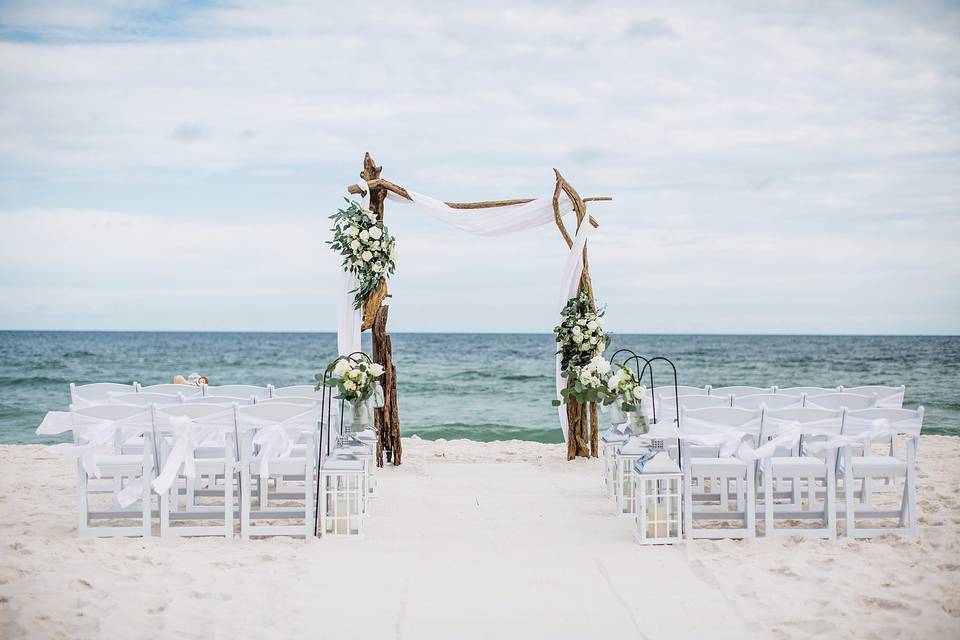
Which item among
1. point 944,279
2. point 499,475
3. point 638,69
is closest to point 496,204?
point 499,475

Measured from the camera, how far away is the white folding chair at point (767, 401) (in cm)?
767

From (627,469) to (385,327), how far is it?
3.47m

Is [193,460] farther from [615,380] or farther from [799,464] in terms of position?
[799,464]

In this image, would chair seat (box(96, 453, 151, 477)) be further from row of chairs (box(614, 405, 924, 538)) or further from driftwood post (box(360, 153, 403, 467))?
row of chairs (box(614, 405, 924, 538))

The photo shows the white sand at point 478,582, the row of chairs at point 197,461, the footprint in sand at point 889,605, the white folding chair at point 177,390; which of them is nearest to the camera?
the white sand at point 478,582

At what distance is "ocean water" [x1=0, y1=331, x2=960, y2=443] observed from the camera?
59.6 feet

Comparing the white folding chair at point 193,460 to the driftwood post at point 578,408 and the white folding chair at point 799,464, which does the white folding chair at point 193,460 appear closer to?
the white folding chair at point 799,464

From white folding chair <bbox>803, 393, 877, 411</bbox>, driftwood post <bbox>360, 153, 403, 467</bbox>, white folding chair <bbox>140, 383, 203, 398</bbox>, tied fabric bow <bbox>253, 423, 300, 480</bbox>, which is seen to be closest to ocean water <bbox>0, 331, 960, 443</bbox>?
driftwood post <bbox>360, 153, 403, 467</bbox>

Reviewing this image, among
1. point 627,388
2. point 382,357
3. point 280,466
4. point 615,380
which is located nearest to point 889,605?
point 627,388

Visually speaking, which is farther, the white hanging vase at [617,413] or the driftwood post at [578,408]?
the driftwood post at [578,408]

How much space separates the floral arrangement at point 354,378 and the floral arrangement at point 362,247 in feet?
8.42

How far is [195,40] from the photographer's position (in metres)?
12.5

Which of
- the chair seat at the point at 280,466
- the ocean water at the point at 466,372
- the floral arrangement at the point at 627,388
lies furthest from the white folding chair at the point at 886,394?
the ocean water at the point at 466,372

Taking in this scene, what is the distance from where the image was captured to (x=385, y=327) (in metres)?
9.17
